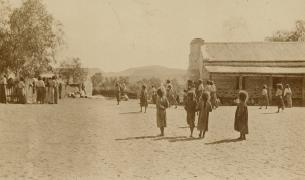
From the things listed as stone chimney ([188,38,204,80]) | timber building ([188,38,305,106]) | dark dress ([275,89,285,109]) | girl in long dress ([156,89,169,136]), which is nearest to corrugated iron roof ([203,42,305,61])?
timber building ([188,38,305,106])

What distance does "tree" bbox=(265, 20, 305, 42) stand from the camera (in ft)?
193

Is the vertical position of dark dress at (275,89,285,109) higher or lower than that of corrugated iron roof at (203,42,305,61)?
lower

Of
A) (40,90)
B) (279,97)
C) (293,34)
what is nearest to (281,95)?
(279,97)

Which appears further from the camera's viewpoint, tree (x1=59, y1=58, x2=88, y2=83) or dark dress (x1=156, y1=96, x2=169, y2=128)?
tree (x1=59, y1=58, x2=88, y2=83)

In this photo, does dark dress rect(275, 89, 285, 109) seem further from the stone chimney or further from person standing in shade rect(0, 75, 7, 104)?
the stone chimney

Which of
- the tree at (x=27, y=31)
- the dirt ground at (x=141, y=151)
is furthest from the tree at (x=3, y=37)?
the dirt ground at (x=141, y=151)

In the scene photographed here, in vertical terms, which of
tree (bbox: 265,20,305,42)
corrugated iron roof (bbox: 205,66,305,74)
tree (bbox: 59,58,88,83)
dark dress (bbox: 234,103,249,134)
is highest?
tree (bbox: 265,20,305,42)

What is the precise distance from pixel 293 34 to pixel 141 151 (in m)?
53.7

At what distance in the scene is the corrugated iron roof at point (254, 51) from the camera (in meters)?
34.3

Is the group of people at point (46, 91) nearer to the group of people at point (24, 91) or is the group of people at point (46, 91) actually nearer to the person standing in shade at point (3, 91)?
the group of people at point (24, 91)

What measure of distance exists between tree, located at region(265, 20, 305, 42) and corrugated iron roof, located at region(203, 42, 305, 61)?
23.7 metres

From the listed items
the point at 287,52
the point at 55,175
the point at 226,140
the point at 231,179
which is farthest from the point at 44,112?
the point at 287,52

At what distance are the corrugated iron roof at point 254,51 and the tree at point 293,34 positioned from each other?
23718mm

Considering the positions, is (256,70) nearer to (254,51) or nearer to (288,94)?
(254,51)
